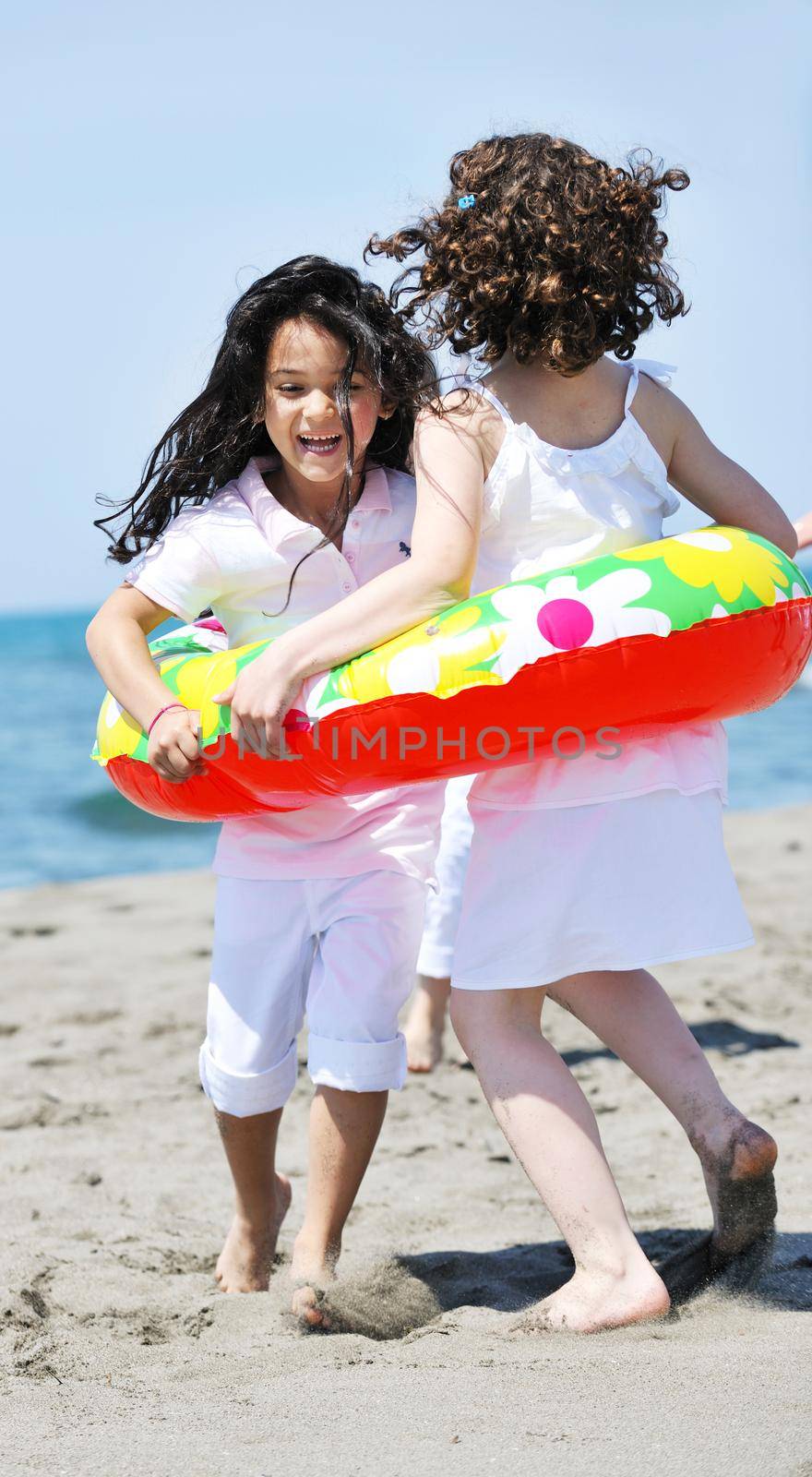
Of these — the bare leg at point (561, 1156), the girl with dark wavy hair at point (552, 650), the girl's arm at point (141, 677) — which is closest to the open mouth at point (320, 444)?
the girl with dark wavy hair at point (552, 650)

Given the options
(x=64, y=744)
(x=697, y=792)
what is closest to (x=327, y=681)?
(x=697, y=792)

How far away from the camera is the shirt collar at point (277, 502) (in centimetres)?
266

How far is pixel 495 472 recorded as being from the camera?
2428 millimetres

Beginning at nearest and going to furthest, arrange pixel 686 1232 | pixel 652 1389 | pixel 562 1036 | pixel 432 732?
pixel 652 1389 → pixel 432 732 → pixel 686 1232 → pixel 562 1036

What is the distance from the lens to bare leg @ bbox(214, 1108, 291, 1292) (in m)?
2.76

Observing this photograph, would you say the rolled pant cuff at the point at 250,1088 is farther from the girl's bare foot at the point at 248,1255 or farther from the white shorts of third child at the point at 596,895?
the white shorts of third child at the point at 596,895

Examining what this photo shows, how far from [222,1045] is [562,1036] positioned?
200 cm

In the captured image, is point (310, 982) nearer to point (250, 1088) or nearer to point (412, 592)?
A: point (250, 1088)

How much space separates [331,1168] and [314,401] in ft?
4.75

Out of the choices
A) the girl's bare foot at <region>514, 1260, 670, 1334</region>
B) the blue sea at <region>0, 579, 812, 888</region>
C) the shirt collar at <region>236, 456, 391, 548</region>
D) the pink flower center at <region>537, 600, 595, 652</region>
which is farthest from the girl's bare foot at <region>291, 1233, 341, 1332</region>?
the blue sea at <region>0, 579, 812, 888</region>

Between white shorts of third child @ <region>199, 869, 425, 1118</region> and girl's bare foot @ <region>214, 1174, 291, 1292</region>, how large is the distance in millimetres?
257

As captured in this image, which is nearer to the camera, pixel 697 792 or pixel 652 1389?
pixel 652 1389

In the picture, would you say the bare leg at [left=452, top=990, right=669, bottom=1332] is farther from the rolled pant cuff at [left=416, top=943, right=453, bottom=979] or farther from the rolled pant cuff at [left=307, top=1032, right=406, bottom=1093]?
the rolled pant cuff at [left=416, top=943, right=453, bottom=979]

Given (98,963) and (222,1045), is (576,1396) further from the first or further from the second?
(98,963)
